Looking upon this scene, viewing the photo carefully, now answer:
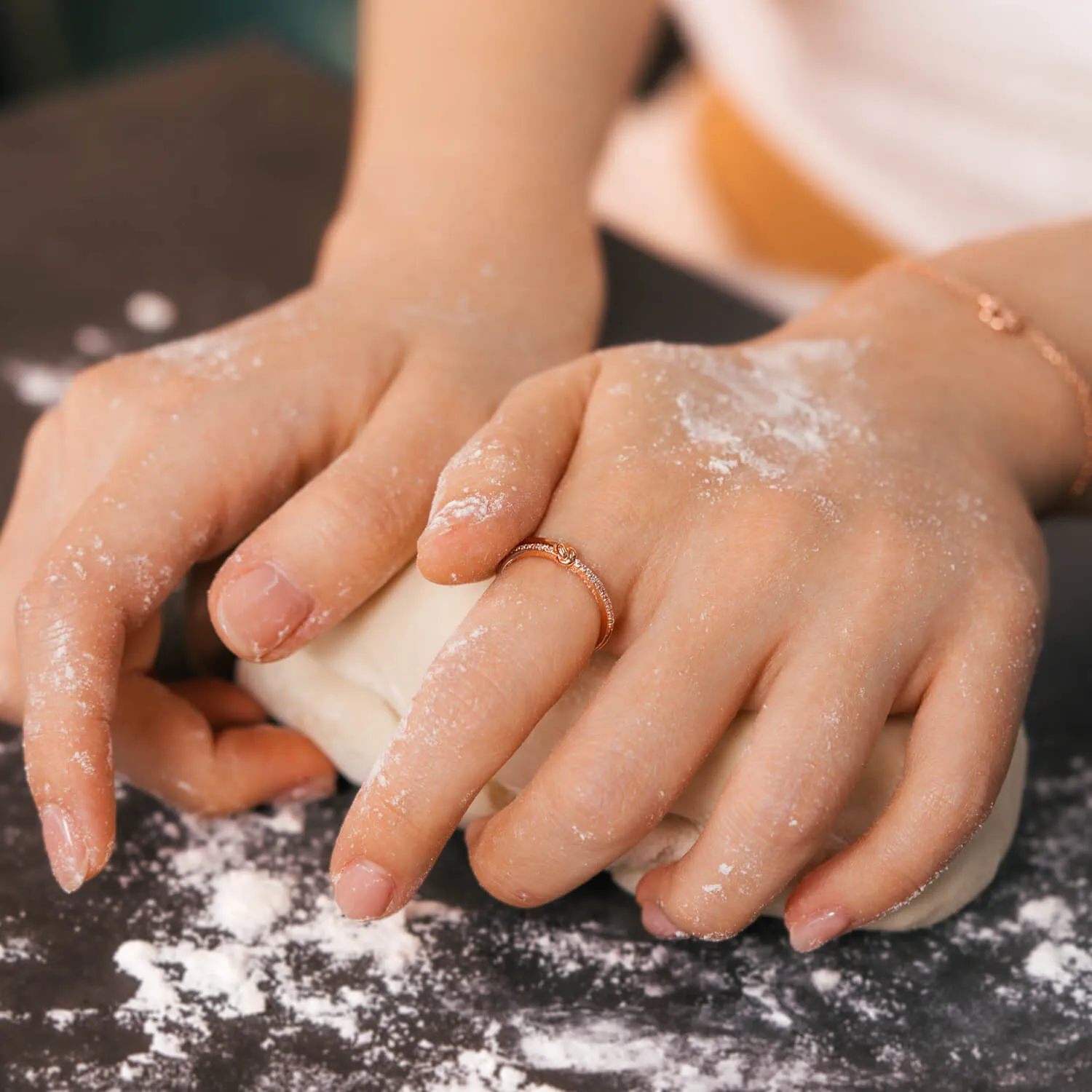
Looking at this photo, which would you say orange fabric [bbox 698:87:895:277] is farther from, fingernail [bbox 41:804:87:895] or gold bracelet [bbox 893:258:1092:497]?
fingernail [bbox 41:804:87:895]

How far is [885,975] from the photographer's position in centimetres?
64

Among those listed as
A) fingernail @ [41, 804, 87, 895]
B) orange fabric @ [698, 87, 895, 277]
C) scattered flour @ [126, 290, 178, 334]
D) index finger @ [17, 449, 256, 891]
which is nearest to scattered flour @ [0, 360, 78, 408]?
scattered flour @ [126, 290, 178, 334]

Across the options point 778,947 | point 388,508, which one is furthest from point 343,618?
point 778,947

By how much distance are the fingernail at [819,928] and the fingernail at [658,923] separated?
56mm

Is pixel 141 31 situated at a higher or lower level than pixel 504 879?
lower

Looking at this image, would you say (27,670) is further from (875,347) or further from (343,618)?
(875,347)

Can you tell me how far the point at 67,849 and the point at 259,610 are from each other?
0.14 metres

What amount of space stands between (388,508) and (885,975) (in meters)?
0.35

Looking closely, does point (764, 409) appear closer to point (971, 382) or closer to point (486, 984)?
point (971, 382)

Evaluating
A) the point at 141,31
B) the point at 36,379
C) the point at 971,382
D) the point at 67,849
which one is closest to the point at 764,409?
the point at 971,382

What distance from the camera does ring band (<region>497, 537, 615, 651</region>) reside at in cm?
58

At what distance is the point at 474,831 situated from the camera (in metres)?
0.64

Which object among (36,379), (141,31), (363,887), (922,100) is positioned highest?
(922,100)

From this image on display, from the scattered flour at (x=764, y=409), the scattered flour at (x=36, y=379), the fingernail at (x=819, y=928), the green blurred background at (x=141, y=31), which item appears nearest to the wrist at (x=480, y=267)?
the scattered flour at (x=764, y=409)
